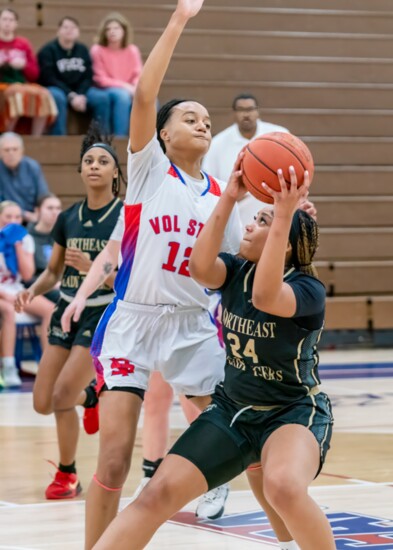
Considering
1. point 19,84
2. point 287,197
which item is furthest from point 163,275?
point 19,84

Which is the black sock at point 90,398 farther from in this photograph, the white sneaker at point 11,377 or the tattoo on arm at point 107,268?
the white sneaker at point 11,377

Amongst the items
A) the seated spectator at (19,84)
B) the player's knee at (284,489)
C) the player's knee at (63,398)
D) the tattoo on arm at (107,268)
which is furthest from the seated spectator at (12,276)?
the player's knee at (284,489)

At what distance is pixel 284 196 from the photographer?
3459mm

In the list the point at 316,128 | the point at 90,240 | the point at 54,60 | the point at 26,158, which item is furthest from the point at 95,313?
the point at 316,128

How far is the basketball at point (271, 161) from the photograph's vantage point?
3.57 metres

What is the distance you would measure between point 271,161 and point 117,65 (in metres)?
8.89

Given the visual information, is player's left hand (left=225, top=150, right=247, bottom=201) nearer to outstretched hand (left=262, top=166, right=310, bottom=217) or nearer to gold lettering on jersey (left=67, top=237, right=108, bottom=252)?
outstretched hand (left=262, top=166, right=310, bottom=217)

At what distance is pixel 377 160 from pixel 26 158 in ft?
14.5

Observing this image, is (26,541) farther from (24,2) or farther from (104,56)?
(24,2)

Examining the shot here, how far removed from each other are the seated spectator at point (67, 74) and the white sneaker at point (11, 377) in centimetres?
347

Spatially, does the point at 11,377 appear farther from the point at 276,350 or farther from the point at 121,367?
the point at 276,350

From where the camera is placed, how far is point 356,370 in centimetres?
1009

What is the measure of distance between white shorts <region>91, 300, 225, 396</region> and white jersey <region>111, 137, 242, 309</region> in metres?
0.05

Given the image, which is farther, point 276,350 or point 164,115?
point 164,115
